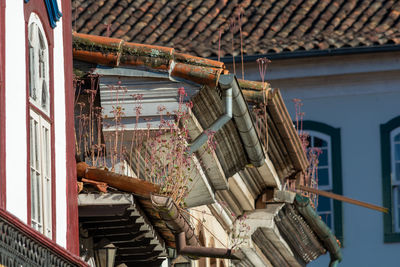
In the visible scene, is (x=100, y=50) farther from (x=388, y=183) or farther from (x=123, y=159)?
(x=388, y=183)

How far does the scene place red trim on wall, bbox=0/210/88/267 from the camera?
336 inches

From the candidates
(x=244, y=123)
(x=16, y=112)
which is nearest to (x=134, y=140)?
(x=244, y=123)

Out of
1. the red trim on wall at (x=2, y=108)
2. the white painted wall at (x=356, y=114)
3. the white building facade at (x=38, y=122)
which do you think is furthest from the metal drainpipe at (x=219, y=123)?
the white painted wall at (x=356, y=114)

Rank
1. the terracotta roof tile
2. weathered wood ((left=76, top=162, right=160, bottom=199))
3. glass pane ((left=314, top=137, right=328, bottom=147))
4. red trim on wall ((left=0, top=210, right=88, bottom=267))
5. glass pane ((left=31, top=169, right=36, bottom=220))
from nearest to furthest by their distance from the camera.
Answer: red trim on wall ((left=0, top=210, right=88, bottom=267)), glass pane ((left=31, top=169, right=36, bottom=220)), weathered wood ((left=76, top=162, right=160, bottom=199)), the terracotta roof tile, glass pane ((left=314, top=137, right=328, bottom=147))

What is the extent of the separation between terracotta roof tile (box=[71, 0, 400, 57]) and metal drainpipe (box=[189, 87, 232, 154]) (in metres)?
11.9

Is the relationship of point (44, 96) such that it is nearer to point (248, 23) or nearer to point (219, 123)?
point (219, 123)

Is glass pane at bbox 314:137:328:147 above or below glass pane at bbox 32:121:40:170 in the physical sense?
above

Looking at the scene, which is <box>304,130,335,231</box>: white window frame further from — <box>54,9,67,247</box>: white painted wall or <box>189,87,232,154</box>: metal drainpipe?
<box>54,9,67,247</box>: white painted wall

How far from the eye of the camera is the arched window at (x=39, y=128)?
34.8ft

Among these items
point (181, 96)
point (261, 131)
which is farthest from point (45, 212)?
point (261, 131)

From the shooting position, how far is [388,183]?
92.8 ft

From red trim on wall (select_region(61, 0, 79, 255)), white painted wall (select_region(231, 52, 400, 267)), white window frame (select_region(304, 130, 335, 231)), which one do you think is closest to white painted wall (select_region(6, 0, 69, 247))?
red trim on wall (select_region(61, 0, 79, 255))

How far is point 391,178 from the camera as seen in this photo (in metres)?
28.3

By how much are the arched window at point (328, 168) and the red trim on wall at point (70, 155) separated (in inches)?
649
